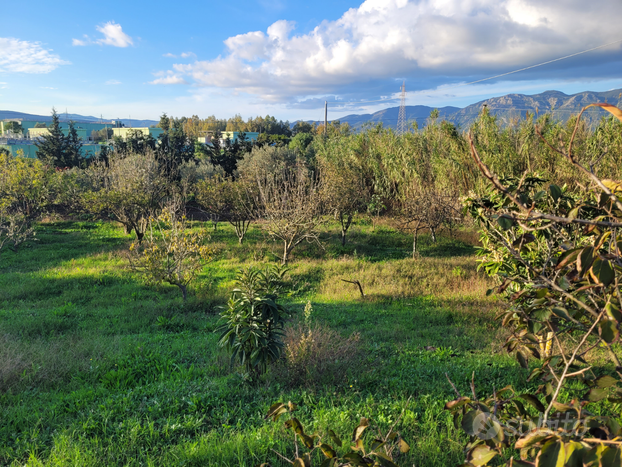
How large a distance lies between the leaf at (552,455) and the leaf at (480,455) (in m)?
0.14

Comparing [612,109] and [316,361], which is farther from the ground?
[612,109]

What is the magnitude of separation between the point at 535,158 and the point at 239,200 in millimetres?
11332

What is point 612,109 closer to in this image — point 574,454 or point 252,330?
point 574,454

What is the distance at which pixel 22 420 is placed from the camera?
3863 millimetres

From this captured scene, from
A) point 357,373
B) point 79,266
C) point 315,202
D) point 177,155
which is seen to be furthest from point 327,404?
point 177,155

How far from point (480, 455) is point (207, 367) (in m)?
4.79

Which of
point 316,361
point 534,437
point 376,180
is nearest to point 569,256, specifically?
point 534,437

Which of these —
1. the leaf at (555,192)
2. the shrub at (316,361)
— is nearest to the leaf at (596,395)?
the leaf at (555,192)

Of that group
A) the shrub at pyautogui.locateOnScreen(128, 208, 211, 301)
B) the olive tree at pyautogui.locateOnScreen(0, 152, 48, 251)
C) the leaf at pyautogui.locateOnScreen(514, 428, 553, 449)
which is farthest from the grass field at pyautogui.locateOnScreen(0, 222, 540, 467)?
the olive tree at pyautogui.locateOnScreen(0, 152, 48, 251)

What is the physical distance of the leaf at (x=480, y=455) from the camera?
40.7 inches

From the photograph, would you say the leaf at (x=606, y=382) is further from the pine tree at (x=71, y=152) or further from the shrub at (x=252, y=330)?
the pine tree at (x=71, y=152)

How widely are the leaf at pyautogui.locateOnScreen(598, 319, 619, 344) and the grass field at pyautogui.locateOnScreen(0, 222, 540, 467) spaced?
7.20 feet

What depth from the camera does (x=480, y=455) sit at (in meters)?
1.08

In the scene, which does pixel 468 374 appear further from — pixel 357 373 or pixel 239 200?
pixel 239 200
